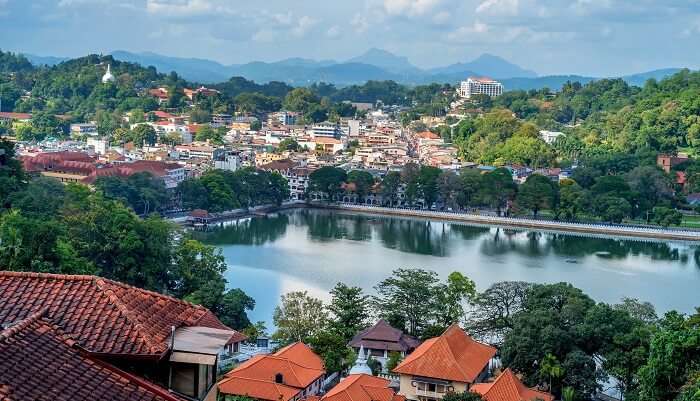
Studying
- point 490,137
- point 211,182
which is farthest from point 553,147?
point 211,182

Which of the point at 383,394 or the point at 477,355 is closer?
the point at 383,394

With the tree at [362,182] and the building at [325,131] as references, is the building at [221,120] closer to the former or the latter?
the building at [325,131]

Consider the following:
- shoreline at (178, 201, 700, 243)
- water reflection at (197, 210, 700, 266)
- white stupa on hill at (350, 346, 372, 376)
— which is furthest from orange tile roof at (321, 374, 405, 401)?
shoreline at (178, 201, 700, 243)

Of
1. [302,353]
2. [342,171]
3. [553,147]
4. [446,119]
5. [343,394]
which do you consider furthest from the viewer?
[446,119]

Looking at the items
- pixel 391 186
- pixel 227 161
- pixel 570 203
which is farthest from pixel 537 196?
pixel 227 161

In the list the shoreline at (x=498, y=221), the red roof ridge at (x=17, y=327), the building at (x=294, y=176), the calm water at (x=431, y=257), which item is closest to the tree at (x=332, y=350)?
the calm water at (x=431, y=257)

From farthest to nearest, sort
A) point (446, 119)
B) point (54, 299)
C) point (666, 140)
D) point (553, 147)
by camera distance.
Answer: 1. point (446, 119)
2. point (553, 147)
3. point (666, 140)
4. point (54, 299)

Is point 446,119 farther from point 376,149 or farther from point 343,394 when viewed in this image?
point 343,394
